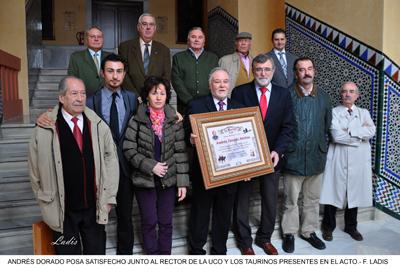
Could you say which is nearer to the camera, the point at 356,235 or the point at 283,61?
the point at 356,235

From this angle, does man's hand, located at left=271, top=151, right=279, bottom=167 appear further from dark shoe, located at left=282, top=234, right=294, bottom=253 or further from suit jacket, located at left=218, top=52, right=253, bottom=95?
suit jacket, located at left=218, top=52, right=253, bottom=95

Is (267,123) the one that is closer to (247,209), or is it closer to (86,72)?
(247,209)

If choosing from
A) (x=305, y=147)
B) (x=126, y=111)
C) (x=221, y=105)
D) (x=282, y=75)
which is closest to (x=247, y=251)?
(x=305, y=147)

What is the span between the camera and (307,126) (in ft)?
10.3

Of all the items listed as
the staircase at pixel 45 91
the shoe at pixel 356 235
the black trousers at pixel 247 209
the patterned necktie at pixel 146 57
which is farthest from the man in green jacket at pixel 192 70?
the staircase at pixel 45 91

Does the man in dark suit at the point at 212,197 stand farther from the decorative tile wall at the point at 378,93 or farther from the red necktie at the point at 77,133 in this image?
the decorative tile wall at the point at 378,93

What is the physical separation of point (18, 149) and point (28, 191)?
0.60 metres

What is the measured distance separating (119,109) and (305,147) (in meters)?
1.48

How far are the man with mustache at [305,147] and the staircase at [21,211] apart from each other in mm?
268

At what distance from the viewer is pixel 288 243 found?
3.24 meters

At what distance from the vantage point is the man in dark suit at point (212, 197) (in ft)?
8.82

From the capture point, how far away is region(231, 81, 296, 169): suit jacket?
295 centimetres

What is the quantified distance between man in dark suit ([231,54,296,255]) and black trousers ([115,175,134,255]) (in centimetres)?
84

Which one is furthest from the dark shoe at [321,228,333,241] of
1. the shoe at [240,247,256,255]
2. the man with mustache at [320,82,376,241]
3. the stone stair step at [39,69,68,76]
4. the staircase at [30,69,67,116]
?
the stone stair step at [39,69,68,76]
